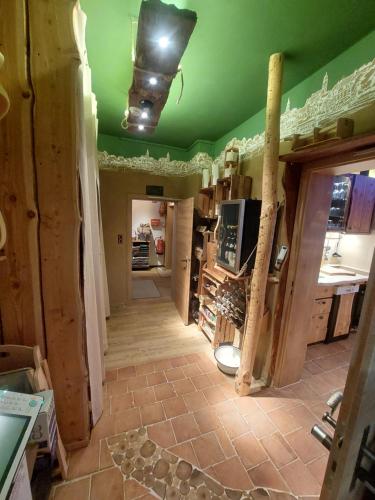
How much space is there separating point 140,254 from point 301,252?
4.84 m

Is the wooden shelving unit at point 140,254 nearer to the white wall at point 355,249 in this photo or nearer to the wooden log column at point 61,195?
the white wall at point 355,249

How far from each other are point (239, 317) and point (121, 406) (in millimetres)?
1276

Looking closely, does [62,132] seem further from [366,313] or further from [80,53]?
[366,313]

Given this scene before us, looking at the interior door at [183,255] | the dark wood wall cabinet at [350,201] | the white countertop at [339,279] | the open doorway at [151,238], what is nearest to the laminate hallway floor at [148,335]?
the interior door at [183,255]

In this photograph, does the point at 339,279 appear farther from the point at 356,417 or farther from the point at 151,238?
the point at 151,238

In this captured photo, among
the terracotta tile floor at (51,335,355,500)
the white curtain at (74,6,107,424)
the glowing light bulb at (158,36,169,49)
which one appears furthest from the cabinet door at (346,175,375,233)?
the white curtain at (74,6,107,424)

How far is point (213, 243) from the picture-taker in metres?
2.59

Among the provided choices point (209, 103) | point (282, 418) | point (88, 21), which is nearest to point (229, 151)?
point (209, 103)

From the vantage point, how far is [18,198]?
3.51 ft

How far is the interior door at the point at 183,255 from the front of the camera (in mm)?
2944

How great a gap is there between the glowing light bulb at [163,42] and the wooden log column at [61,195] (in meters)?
0.43

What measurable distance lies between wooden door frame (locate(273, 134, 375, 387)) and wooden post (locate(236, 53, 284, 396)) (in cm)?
15

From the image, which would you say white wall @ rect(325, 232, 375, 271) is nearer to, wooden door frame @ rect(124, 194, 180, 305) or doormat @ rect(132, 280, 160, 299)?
wooden door frame @ rect(124, 194, 180, 305)

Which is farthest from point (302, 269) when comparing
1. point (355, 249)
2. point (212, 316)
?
point (355, 249)
